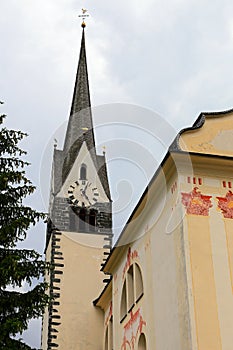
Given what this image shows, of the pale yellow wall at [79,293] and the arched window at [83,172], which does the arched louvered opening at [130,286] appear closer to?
the pale yellow wall at [79,293]

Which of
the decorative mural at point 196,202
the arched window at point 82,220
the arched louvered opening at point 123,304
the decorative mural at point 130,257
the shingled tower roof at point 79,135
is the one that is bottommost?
the arched louvered opening at point 123,304

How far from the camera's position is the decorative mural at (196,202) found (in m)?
12.7

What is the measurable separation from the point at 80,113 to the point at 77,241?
1214cm

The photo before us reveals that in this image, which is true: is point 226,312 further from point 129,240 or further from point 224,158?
point 129,240

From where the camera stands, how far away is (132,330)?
50.9 ft

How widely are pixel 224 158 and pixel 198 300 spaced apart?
11.2 ft

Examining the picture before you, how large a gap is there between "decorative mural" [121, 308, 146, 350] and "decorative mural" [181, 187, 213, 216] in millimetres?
3529

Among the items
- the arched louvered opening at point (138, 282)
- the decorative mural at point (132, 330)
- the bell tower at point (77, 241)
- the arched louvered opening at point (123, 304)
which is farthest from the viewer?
the bell tower at point (77, 241)

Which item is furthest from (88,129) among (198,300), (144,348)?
(198,300)

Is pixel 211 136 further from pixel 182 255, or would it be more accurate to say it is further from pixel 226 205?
pixel 182 255

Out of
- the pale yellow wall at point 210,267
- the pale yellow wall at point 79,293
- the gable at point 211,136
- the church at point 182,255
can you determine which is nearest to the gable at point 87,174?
the pale yellow wall at point 79,293

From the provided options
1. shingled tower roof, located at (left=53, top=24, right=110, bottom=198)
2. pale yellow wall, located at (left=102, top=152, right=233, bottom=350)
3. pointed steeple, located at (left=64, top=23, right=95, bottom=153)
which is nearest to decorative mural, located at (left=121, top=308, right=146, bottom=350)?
pale yellow wall, located at (left=102, top=152, right=233, bottom=350)

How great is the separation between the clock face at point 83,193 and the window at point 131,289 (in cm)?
1114

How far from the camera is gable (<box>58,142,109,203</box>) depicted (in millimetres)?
28609
